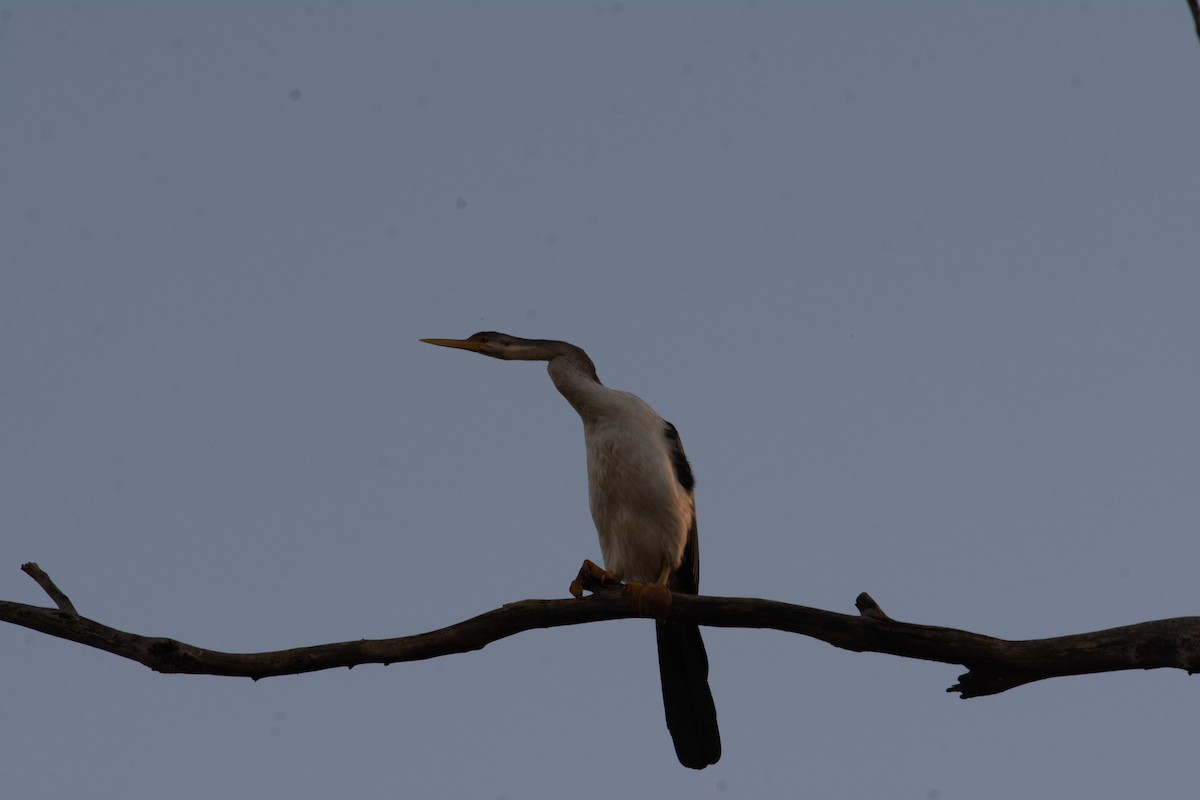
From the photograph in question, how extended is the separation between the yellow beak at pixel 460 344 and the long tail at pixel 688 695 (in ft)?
5.79

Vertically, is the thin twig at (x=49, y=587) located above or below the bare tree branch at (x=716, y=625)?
above

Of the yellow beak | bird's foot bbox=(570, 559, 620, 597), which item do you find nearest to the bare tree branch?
bird's foot bbox=(570, 559, 620, 597)

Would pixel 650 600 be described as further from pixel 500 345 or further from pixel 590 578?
pixel 500 345

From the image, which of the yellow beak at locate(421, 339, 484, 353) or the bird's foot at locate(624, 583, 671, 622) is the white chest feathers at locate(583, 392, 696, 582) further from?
the yellow beak at locate(421, 339, 484, 353)

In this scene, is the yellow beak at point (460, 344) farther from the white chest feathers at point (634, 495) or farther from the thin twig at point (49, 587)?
the thin twig at point (49, 587)

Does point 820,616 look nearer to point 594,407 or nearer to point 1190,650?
point 1190,650

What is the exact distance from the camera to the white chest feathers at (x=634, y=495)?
18.8 feet

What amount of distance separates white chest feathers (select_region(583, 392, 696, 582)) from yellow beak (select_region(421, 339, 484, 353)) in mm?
861

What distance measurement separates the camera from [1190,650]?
404 centimetres

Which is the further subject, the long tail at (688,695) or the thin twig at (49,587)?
the long tail at (688,695)

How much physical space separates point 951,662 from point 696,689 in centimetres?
168

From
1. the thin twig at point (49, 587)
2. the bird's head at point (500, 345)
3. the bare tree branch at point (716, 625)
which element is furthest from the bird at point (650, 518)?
the thin twig at point (49, 587)

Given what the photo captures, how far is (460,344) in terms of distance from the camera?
6.47 m

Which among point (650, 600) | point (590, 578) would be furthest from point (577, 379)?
point (650, 600)
